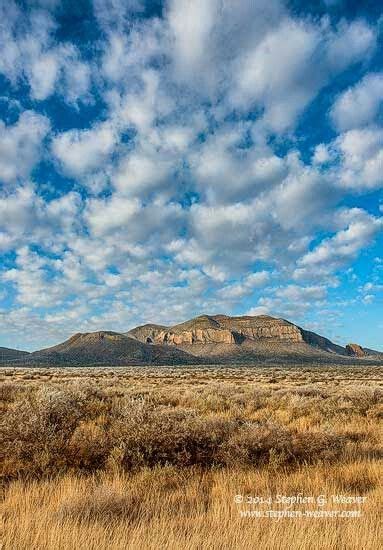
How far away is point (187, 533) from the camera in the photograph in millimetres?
3594

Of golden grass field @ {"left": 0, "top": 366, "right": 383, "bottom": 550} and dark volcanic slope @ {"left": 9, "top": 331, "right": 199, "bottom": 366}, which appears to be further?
dark volcanic slope @ {"left": 9, "top": 331, "right": 199, "bottom": 366}

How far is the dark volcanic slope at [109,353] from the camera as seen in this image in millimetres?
156375

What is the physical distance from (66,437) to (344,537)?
4740 millimetres

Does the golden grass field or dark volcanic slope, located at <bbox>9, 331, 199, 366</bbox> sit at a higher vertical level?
dark volcanic slope, located at <bbox>9, 331, 199, 366</bbox>

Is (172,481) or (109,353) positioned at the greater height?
(109,353)

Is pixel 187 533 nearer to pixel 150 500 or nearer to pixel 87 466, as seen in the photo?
pixel 150 500

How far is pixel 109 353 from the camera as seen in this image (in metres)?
172

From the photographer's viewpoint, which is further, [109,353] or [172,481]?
[109,353]

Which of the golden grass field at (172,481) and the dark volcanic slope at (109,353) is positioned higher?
the dark volcanic slope at (109,353)

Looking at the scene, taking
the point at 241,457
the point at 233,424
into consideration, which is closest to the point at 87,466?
the point at 241,457

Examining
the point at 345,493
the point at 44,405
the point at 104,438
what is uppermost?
the point at 44,405

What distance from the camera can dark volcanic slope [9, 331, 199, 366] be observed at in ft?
513

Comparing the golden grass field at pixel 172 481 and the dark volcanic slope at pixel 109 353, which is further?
the dark volcanic slope at pixel 109 353

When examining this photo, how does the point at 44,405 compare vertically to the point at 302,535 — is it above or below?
above
